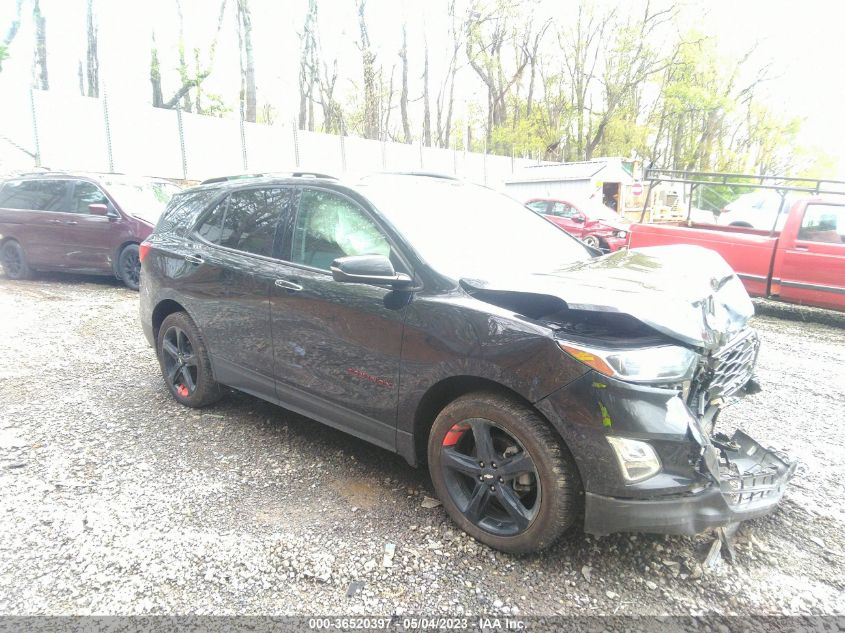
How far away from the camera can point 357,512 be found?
2824mm

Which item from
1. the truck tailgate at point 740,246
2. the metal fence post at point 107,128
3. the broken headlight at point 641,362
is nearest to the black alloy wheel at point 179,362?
the broken headlight at point 641,362

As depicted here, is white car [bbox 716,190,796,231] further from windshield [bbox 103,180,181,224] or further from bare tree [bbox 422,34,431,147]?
bare tree [bbox 422,34,431,147]

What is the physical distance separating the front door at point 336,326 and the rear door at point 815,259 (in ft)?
22.4

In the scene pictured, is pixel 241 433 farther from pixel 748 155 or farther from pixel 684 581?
pixel 748 155

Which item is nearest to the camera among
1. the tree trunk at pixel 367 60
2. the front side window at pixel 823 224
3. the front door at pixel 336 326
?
the front door at pixel 336 326

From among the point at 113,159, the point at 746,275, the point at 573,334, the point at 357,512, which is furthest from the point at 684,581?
the point at 113,159

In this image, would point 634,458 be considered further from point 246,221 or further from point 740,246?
point 740,246

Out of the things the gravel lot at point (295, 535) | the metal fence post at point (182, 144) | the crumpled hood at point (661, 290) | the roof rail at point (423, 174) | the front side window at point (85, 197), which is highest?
the metal fence post at point (182, 144)

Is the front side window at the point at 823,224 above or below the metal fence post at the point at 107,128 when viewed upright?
below

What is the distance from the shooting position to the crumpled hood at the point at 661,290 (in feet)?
7.24

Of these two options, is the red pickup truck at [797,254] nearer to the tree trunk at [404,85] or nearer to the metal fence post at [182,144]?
the metal fence post at [182,144]

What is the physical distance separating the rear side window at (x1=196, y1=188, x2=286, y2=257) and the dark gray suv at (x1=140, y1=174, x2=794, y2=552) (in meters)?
0.01

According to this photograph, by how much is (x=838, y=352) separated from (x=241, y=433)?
20.2ft

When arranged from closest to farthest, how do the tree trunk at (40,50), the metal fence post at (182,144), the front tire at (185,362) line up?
the front tire at (185,362) < the metal fence post at (182,144) < the tree trunk at (40,50)
